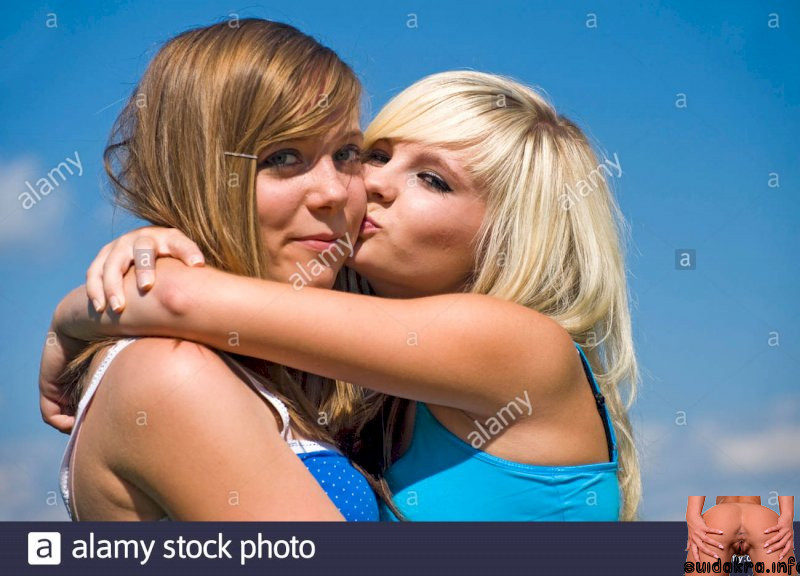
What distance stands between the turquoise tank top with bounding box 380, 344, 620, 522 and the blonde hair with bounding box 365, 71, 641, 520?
2.18ft

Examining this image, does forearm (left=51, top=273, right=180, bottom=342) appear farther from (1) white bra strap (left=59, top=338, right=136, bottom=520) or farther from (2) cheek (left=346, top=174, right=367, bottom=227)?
(2) cheek (left=346, top=174, right=367, bottom=227)

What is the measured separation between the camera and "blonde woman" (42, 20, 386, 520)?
2668 millimetres

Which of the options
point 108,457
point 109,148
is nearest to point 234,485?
point 108,457

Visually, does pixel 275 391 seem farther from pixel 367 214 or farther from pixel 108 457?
pixel 367 214

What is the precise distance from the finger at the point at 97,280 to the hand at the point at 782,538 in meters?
3.17

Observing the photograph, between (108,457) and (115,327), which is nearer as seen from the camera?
(108,457)

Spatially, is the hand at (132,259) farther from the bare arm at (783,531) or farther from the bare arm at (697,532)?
the bare arm at (783,531)

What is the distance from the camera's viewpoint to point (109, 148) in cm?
361

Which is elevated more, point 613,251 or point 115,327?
point 613,251

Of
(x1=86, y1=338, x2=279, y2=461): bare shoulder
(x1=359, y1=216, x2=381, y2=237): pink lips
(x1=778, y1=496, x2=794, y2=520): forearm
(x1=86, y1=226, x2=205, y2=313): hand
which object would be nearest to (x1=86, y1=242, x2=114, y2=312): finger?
(x1=86, y1=226, x2=205, y2=313): hand

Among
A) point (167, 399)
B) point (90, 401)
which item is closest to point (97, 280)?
point (90, 401)

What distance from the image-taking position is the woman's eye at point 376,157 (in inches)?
170

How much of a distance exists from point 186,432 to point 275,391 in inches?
20.4

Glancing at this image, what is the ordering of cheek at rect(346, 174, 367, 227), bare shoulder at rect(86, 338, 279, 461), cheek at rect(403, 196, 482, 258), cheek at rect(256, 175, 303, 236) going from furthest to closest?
cheek at rect(403, 196, 482, 258) → cheek at rect(346, 174, 367, 227) → cheek at rect(256, 175, 303, 236) → bare shoulder at rect(86, 338, 279, 461)
